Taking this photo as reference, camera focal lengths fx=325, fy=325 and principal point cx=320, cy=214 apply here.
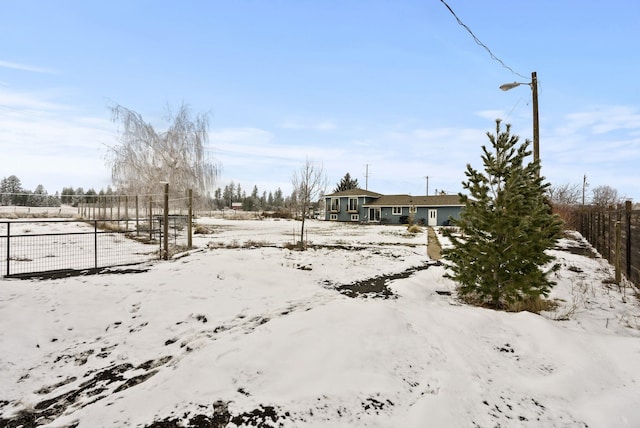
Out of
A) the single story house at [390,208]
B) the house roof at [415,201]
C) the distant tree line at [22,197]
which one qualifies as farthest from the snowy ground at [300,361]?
the house roof at [415,201]

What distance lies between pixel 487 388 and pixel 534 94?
1156cm

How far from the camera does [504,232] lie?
5684 mm

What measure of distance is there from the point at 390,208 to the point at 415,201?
3471 mm

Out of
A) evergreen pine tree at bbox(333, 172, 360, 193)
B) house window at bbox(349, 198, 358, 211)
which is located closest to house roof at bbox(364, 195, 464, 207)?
house window at bbox(349, 198, 358, 211)

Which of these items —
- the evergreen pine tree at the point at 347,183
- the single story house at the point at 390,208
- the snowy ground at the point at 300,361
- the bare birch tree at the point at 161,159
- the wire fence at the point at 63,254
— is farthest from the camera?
the evergreen pine tree at the point at 347,183

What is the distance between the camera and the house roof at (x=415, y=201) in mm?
40594

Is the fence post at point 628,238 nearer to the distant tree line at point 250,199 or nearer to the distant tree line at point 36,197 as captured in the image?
the distant tree line at point 36,197

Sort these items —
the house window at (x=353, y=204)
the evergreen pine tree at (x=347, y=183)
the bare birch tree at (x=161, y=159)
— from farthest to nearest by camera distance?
the evergreen pine tree at (x=347, y=183) → the house window at (x=353, y=204) → the bare birch tree at (x=161, y=159)

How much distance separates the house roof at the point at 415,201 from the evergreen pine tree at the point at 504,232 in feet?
114

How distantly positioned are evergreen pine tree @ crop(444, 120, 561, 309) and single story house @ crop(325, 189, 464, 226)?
32797 mm

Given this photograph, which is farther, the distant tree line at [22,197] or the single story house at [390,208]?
the single story house at [390,208]

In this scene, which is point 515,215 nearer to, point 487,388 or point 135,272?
point 487,388

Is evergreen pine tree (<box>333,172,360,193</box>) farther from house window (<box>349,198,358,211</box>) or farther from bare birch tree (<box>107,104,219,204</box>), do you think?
bare birch tree (<box>107,104,219,204</box>)

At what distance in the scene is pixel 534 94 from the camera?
11.3m
